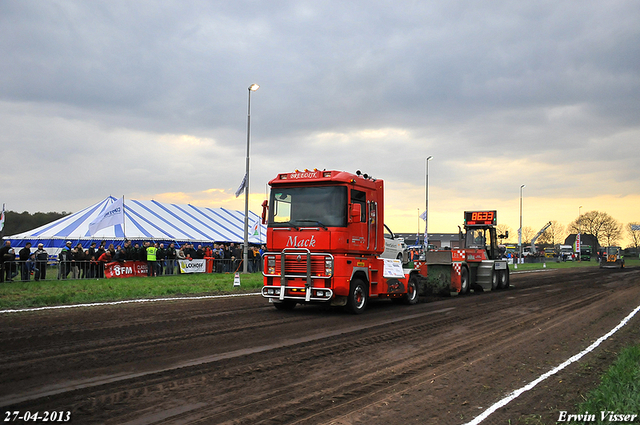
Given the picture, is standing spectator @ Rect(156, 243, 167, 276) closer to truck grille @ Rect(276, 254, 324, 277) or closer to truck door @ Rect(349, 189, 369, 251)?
truck grille @ Rect(276, 254, 324, 277)

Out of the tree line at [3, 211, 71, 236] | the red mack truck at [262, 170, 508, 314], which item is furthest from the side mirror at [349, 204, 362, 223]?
the tree line at [3, 211, 71, 236]

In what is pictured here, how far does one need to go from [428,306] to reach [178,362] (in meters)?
9.70

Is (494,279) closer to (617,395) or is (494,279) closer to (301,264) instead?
(301,264)

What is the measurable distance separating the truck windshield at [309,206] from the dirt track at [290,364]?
2305 mm

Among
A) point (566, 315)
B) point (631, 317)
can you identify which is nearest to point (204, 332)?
point (566, 315)

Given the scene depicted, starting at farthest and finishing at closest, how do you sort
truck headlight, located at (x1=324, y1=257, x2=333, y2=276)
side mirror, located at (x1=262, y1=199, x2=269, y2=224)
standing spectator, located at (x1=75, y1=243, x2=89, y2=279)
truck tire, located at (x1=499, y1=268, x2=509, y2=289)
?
truck tire, located at (x1=499, y1=268, x2=509, y2=289)
standing spectator, located at (x1=75, y1=243, x2=89, y2=279)
side mirror, located at (x1=262, y1=199, x2=269, y2=224)
truck headlight, located at (x1=324, y1=257, x2=333, y2=276)

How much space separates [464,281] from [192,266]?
46.2 feet

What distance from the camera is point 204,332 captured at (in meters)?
9.42

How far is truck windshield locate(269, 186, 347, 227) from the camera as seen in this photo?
482 inches

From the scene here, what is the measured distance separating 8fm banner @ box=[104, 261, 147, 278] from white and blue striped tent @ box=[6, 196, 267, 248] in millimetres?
7590

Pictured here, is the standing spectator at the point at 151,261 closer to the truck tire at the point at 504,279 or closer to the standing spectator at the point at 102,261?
the standing spectator at the point at 102,261

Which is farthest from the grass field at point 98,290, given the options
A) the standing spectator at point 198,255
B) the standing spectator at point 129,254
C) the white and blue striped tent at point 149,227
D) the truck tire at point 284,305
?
the white and blue striped tent at point 149,227

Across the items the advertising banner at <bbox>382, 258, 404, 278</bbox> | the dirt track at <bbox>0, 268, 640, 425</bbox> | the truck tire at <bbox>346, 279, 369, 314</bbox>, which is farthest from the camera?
the advertising banner at <bbox>382, 258, 404, 278</bbox>

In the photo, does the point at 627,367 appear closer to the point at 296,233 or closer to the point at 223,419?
the point at 223,419
